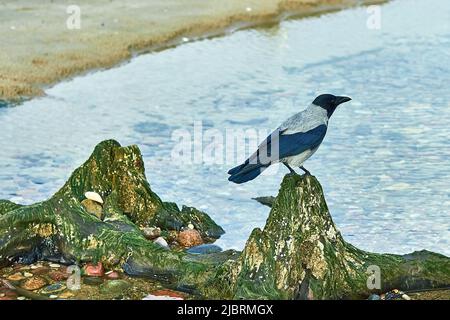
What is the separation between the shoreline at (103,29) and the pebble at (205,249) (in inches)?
242

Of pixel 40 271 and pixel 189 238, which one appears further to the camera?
pixel 189 238

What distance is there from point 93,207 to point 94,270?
113 cm

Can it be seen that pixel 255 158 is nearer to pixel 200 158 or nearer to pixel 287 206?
pixel 287 206

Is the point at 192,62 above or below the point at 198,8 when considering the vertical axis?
below

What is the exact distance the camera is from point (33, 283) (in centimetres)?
739

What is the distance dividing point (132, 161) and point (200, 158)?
2552 millimetres

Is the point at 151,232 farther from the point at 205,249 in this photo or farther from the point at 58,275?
the point at 58,275

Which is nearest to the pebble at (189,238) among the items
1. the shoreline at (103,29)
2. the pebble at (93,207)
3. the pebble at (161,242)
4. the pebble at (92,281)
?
the pebble at (161,242)

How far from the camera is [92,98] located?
14.2 meters

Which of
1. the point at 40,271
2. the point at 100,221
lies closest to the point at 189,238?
the point at 100,221

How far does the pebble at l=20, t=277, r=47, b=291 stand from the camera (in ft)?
24.1

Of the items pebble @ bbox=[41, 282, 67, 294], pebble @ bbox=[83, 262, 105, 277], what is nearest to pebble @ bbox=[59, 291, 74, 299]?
pebble @ bbox=[41, 282, 67, 294]

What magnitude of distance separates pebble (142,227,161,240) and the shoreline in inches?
224

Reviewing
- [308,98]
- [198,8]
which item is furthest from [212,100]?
[198,8]
